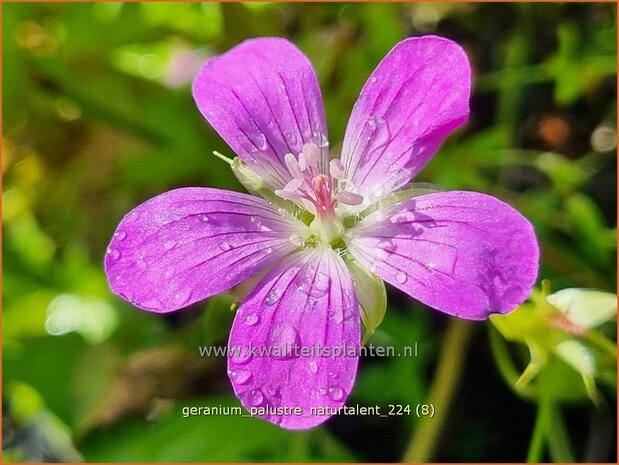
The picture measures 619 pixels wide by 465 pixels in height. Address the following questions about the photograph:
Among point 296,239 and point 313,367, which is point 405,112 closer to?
point 296,239

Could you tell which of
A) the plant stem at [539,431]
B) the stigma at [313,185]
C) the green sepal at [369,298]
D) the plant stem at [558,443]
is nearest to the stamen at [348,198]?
the stigma at [313,185]

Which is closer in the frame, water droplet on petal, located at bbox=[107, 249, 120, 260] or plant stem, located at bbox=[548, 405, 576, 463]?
water droplet on petal, located at bbox=[107, 249, 120, 260]

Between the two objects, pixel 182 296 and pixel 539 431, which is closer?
pixel 182 296

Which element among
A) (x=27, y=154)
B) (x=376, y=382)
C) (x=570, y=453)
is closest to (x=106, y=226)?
(x=27, y=154)

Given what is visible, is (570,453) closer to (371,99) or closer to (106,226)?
(371,99)

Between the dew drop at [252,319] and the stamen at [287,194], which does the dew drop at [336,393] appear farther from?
the stamen at [287,194]

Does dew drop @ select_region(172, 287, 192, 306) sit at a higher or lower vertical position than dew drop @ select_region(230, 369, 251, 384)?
higher

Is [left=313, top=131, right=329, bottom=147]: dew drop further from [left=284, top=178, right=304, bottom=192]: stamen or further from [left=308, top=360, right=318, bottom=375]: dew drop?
[left=308, top=360, right=318, bottom=375]: dew drop

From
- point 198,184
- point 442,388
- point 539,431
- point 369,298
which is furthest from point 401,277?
point 198,184

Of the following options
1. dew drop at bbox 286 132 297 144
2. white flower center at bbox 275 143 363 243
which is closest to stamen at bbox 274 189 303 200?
white flower center at bbox 275 143 363 243
